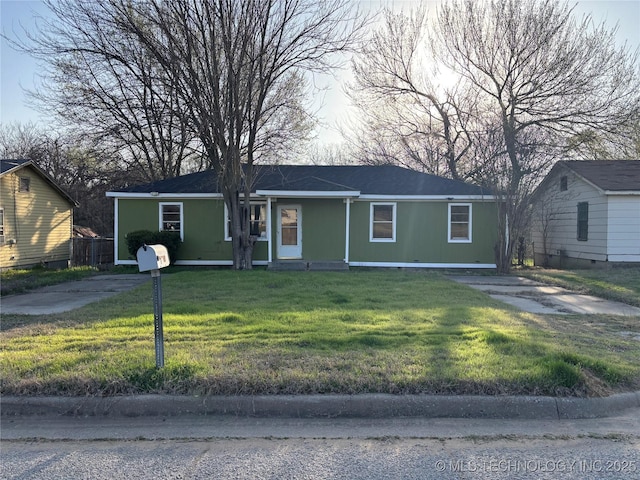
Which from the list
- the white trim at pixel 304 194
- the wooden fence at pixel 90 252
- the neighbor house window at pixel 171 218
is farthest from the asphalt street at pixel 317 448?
the wooden fence at pixel 90 252

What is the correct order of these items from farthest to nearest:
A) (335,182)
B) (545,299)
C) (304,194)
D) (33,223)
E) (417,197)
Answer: (33,223)
(335,182)
(417,197)
(304,194)
(545,299)

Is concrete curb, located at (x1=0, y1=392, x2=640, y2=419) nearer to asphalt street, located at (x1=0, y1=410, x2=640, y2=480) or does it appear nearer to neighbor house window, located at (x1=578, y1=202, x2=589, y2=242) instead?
asphalt street, located at (x1=0, y1=410, x2=640, y2=480)

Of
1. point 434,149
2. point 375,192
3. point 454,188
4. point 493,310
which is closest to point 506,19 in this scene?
point 434,149

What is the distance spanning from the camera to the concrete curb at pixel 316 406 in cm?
400

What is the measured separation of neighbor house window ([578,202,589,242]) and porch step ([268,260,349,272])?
9.54m

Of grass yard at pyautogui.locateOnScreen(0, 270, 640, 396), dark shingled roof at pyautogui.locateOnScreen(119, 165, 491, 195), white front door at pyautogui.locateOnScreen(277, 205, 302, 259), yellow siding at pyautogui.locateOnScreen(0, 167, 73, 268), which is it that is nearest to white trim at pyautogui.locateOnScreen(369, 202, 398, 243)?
dark shingled roof at pyautogui.locateOnScreen(119, 165, 491, 195)

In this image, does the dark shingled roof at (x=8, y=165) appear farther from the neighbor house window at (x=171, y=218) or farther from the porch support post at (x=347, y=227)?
the porch support post at (x=347, y=227)

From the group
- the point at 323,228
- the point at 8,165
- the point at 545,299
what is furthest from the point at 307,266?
the point at 8,165

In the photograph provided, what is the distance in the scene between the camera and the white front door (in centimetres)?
1697

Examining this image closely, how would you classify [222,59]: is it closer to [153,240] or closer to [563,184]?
[153,240]

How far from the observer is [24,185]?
64.2 feet

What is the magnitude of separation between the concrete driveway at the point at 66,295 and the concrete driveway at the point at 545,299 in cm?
891

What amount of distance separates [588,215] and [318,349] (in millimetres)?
16118

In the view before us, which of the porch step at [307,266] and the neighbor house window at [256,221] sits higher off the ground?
the neighbor house window at [256,221]
